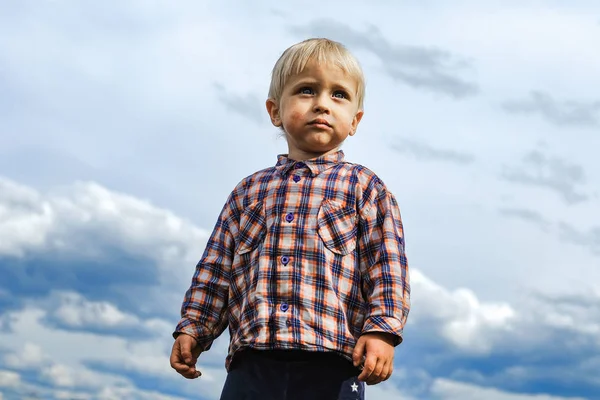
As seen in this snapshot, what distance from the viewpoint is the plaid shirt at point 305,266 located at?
3838 millimetres

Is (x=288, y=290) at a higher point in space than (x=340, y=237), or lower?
lower

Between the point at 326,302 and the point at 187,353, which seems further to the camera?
the point at 187,353

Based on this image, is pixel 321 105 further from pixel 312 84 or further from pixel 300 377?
pixel 300 377

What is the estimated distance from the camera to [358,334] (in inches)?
155

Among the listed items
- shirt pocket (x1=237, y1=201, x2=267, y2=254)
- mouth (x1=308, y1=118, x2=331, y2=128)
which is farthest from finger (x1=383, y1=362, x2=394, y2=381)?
mouth (x1=308, y1=118, x2=331, y2=128)

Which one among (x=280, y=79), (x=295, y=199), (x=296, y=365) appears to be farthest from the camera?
(x=280, y=79)

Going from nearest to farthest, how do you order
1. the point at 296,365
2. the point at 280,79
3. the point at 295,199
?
the point at 296,365
the point at 295,199
the point at 280,79

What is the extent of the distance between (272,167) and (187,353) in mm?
1048

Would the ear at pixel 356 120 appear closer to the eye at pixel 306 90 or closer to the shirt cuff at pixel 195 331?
the eye at pixel 306 90

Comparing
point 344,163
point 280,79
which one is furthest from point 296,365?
point 280,79

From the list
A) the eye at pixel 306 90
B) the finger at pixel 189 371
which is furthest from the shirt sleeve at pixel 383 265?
the finger at pixel 189 371

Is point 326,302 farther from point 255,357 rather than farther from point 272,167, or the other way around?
point 272,167

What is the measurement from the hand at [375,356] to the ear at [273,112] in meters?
1.32

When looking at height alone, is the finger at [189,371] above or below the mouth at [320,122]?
below
